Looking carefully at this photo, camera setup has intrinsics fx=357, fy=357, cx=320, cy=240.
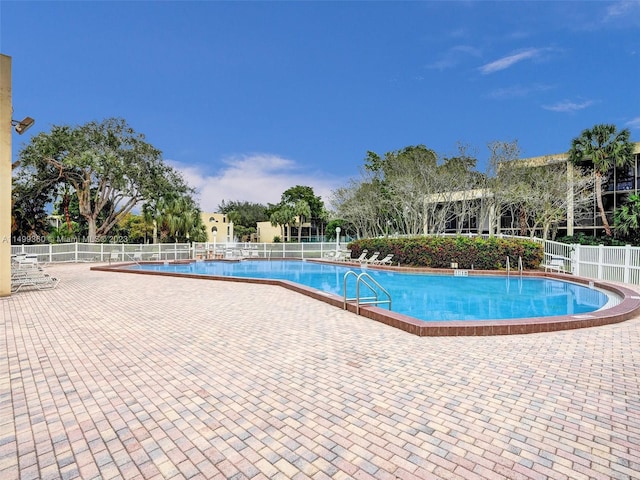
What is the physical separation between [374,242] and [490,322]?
48.2 ft

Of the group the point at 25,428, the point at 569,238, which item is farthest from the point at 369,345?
the point at 569,238

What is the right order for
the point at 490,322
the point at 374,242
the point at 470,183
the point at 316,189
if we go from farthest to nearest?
the point at 316,189
the point at 470,183
the point at 374,242
the point at 490,322

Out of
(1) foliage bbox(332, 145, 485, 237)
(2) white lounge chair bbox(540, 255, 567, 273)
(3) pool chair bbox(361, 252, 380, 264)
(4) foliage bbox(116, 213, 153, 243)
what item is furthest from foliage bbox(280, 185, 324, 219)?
(2) white lounge chair bbox(540, 255, 567, 273)

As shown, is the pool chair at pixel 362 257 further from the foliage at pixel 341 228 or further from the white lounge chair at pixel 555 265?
the foliage at pixel 341 228

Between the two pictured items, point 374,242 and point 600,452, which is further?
point 374,242

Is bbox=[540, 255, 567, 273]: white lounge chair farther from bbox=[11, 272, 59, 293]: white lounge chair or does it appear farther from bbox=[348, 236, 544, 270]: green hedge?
bbox=[11, 272, 59, 293]: white lounge chair

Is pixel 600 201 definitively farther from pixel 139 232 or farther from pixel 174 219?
pixel 139 232

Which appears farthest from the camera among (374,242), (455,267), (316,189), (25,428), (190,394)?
(316,189)

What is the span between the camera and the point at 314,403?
3094 mm

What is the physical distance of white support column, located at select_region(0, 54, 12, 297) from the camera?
8531 millimetres

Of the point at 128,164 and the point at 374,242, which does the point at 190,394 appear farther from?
the point at 128,164

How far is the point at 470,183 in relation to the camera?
863 inches

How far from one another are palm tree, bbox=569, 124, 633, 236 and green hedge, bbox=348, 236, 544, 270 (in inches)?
449

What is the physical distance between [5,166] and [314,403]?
992 cm
